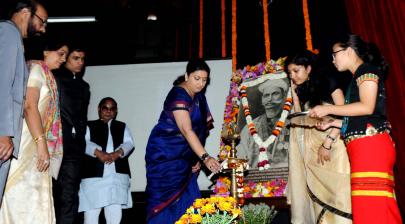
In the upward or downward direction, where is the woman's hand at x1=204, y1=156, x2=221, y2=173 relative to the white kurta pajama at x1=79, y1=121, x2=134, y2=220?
upward

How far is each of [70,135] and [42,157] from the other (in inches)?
40.0

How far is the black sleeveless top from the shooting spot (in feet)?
7.97

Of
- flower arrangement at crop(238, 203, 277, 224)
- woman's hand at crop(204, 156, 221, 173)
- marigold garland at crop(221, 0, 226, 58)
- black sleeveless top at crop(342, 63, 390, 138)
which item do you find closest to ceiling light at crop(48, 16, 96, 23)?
marigold garland at crop(221, 0, 226, 58)

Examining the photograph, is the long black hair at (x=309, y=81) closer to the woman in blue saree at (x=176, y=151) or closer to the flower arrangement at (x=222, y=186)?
the woman in blue saree at (x=176, y=151)

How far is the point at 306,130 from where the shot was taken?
131 inches

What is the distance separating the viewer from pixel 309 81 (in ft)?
10.6

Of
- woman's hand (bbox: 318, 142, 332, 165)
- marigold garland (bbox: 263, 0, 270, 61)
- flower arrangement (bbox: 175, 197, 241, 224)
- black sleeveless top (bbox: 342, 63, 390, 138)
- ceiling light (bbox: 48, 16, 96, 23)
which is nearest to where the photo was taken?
flower arrangement (bbox: 175, 197, 241, 224)

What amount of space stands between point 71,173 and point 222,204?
1.74 m

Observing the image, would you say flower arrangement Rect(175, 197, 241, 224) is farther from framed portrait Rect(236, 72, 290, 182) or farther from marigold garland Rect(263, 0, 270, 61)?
marigold garland Rect(263, 0, 270, 61)

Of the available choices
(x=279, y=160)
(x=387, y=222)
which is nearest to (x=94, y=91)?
(x=279, y=160)

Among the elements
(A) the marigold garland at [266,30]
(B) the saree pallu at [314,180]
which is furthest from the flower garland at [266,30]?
(B) the saree pallu at [314,180]

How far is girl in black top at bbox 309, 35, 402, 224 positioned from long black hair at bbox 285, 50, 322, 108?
1.95 feet

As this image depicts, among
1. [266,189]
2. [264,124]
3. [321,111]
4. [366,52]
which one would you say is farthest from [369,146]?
[264,124]

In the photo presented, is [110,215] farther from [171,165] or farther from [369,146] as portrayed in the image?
[369,146]
